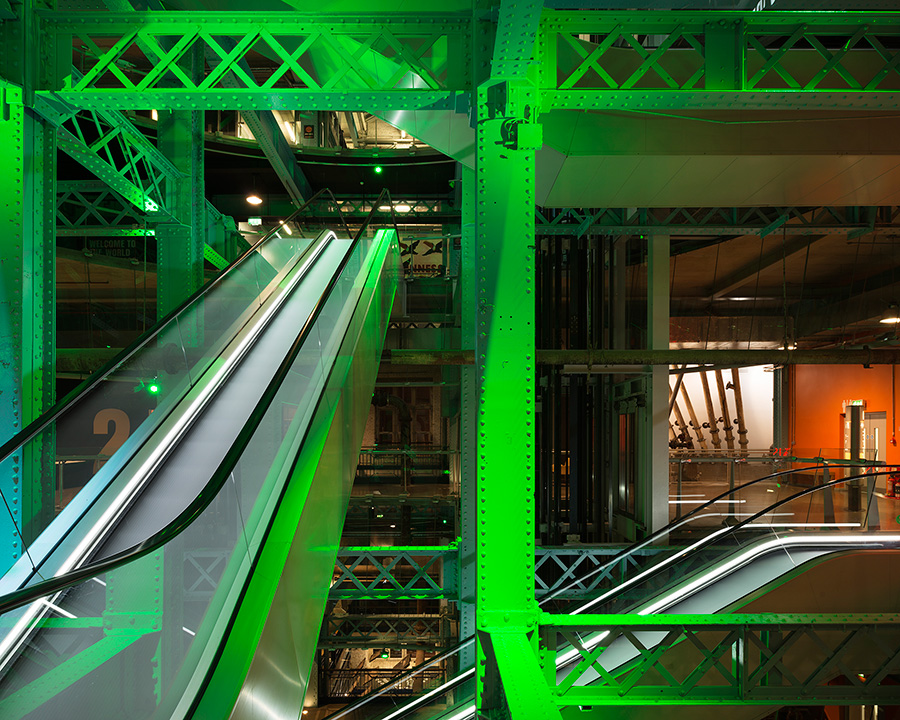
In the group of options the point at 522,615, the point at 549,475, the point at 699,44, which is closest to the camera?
the point at 522,615

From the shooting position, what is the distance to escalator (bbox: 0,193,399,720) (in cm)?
255

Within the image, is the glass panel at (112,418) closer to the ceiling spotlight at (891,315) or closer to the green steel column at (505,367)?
the green steel column at (505,367)

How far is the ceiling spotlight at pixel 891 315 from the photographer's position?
12.2m

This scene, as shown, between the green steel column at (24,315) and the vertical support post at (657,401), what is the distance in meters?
10.2

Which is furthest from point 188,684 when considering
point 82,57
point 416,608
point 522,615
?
point 416,608

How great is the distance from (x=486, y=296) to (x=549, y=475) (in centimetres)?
938

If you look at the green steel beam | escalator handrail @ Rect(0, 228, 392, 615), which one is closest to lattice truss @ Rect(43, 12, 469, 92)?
escalator handrail @ Rect(0, 228, 392, 615)

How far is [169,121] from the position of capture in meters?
9.14

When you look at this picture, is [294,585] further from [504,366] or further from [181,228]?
[181,228]

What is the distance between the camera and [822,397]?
19.4 m

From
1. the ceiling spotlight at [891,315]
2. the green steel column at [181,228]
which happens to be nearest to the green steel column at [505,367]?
the green steel column at [181,228]

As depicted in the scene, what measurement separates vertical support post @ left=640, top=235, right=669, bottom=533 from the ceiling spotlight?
4.70m

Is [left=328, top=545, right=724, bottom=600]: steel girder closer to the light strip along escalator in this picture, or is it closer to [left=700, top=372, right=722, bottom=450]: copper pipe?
the light strip along escalator

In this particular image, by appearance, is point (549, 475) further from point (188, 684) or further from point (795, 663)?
point (188, 684)
